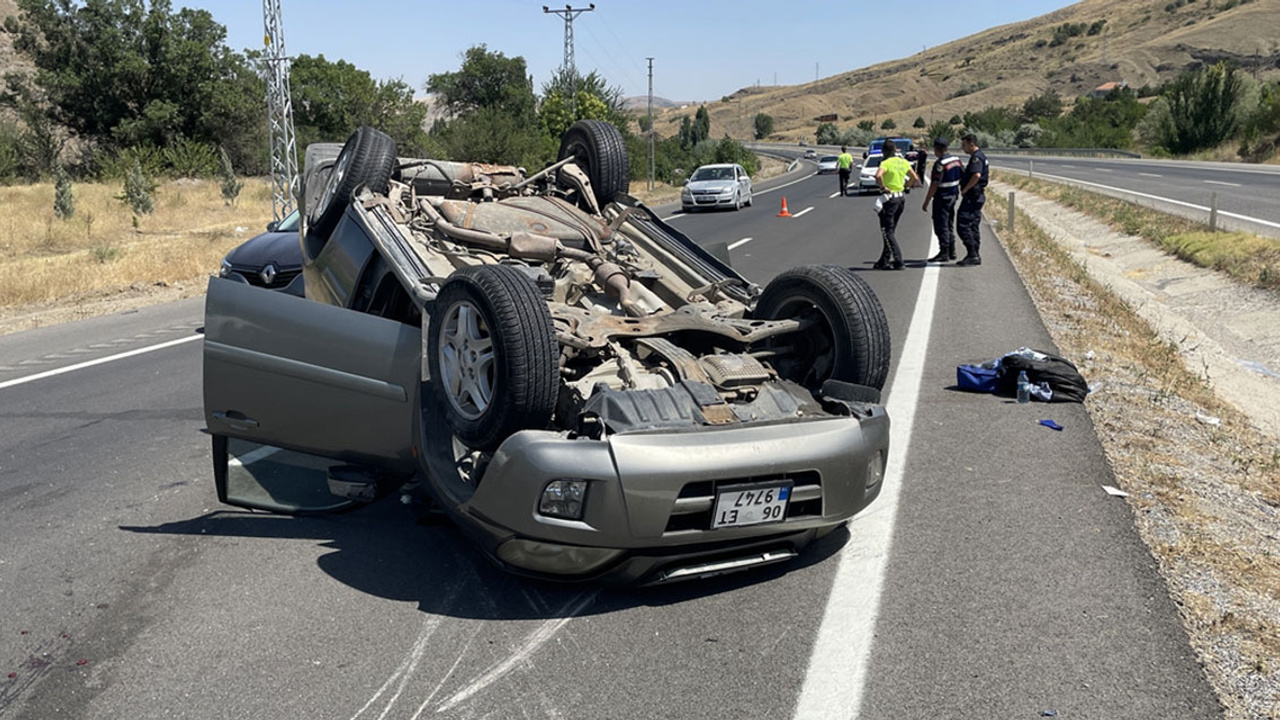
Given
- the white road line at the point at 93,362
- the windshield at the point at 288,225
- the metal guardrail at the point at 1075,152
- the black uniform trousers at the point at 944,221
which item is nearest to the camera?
the white road line at the point at 93,362

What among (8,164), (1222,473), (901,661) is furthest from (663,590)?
(8,164)

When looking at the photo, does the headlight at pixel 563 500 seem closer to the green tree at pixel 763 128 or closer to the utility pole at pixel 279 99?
the utility pole at pixel 279 99

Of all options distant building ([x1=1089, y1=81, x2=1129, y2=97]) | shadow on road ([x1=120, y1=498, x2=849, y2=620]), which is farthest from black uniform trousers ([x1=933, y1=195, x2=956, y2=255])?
distant building ([x1=1089, y1=81, x2=1129, y2=97])

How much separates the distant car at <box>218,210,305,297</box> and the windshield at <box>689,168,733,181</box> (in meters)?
21.4

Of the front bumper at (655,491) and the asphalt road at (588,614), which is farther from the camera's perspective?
the front bumper at (655,491)

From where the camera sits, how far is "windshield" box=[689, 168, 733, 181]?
101 ft

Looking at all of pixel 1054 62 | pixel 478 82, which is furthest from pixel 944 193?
pixel 1054 62

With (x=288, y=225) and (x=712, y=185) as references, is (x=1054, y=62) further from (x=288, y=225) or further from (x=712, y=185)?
(x=288, y=225)

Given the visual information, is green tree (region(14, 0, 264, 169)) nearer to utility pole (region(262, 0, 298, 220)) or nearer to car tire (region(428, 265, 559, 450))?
utility pole (region(262, 0, 298, 220))

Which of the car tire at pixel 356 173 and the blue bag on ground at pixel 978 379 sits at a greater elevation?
the car tire at pixel 356 173

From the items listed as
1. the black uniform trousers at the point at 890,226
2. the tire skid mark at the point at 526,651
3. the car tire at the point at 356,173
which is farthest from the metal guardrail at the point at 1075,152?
the tire skid mark at the point at 526,651

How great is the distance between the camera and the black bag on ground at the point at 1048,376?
273 inches

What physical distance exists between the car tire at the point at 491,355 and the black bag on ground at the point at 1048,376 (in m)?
4.12

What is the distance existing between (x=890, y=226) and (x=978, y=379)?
24.7ft
